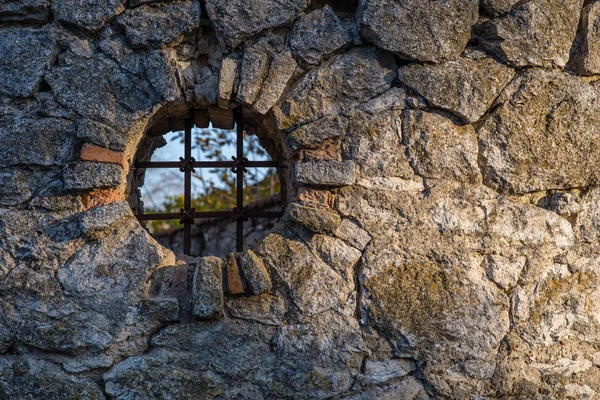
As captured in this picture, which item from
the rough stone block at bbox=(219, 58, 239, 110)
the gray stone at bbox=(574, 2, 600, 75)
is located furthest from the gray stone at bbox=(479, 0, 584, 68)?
the rough stone block at bbox=(219, 58, 239, 110)

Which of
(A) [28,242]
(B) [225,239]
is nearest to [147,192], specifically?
(B) [225,239]

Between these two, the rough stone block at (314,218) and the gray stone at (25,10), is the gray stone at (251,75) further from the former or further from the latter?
the gray stone at (25,10)

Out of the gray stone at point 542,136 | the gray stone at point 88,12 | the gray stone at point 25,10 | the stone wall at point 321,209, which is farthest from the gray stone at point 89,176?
the gray stone at point 542,136

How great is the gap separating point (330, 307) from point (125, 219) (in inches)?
37.8

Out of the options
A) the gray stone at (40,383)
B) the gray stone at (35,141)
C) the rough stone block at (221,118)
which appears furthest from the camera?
the rough stone block at (221,118)

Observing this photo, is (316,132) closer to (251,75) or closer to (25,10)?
(251,75)

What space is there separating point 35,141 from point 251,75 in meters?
0.97

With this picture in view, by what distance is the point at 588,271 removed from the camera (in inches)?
105

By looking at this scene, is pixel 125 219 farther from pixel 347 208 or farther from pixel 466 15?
pixel 466 15

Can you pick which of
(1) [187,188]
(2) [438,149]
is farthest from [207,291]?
(2) [438,149]

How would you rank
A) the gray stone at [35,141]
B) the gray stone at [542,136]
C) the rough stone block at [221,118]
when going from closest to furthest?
the gray stone at [35,141], the gray stone at [542,136], the rough stone block at [221,118]

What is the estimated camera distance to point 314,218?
97.4 inches

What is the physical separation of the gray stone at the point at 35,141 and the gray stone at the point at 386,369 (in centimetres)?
157

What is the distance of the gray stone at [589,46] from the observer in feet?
8.88
